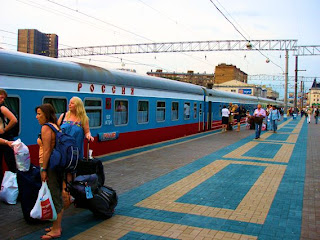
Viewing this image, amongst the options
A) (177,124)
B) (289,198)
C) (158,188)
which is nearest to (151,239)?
(158,188)

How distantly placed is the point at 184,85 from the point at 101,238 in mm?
13321

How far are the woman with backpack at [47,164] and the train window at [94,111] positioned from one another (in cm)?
488

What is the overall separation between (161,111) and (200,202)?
8.63 m

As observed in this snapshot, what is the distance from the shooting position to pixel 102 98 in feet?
33.2

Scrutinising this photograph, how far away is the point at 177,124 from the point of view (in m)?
16.6

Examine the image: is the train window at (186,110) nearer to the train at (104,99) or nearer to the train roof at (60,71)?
the train at (104,99)

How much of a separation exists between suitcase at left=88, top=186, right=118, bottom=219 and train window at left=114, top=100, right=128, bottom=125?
5738 mm

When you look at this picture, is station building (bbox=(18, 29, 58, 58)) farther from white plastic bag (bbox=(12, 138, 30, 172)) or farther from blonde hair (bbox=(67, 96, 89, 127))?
white plastic bag (bbox=(12, 138, 30, 172))

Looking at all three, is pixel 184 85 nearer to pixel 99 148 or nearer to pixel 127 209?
pixel 99 148

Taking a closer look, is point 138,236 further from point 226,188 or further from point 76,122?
point 226,188

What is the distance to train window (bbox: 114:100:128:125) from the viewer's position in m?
10.9

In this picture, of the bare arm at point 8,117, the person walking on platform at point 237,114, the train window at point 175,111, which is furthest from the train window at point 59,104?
the person walking on platform at point 237,114

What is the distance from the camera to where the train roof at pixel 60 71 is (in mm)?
6965

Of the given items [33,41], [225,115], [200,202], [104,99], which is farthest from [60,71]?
[33,41]
